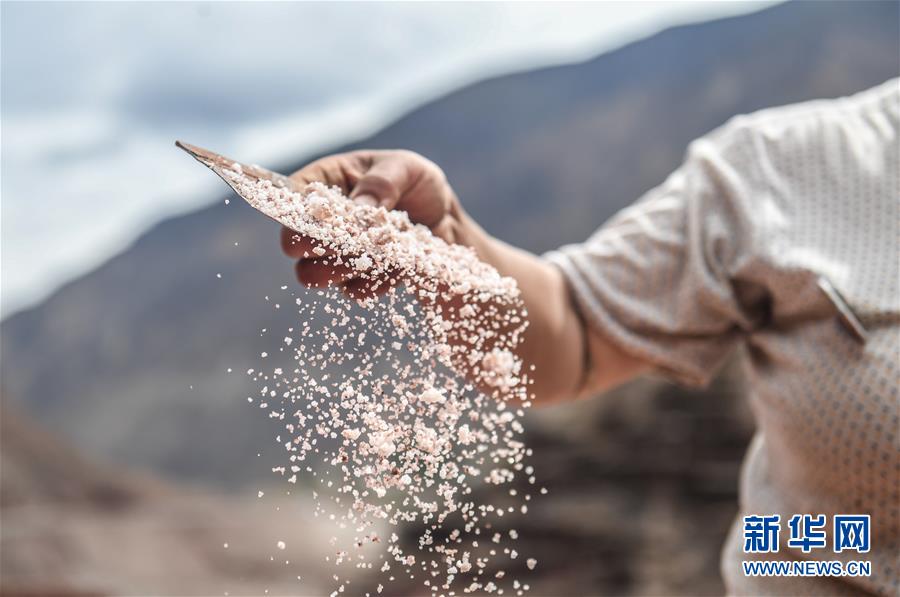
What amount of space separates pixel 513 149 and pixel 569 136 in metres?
0.41

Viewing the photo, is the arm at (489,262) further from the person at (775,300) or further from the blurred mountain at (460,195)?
the blurred mountain at (460,195)

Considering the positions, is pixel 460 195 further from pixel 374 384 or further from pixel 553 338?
pixel 374 384

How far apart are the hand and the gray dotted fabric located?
0.22 m

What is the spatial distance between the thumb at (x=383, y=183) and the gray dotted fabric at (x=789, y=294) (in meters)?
0.28

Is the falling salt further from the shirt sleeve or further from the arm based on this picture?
the shirt sleeve

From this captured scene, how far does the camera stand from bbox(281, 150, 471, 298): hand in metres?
0.44

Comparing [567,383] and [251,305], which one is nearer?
[567,383]

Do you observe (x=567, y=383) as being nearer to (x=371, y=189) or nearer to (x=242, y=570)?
(x=371, y=189)

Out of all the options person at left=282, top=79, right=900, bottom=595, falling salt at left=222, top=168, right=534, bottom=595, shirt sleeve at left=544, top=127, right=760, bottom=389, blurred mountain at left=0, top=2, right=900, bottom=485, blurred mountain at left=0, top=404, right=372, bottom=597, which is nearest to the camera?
falling salt at left=222, top=168, right=534, bottom=595

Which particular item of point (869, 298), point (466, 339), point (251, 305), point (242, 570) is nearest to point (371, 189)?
point (466, 339)

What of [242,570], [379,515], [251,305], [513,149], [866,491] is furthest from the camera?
[513,149]

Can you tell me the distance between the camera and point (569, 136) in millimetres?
5398

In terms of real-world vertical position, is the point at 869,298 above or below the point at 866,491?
above

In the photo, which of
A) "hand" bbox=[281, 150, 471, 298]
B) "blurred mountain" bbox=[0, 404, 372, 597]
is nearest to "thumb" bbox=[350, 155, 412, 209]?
"hand" bbox=[281, 150, 471, 298]
